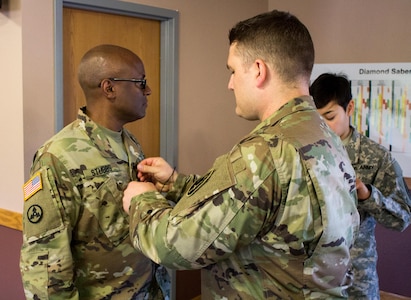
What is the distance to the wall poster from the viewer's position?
3.04m

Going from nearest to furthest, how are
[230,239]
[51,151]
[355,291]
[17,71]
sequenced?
1. [230,239]
2. [51,151]
3. [355,291]
4. [17,71]

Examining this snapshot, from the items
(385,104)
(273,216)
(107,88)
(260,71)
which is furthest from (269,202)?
(385,104)

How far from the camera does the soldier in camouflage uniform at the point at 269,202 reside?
3.32 feet

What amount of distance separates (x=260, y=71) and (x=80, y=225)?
0.78 meters

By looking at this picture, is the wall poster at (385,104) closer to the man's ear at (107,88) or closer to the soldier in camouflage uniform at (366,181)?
the soldier in camouflage uniform at (366,181)

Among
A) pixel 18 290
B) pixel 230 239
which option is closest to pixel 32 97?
pixel 18 290

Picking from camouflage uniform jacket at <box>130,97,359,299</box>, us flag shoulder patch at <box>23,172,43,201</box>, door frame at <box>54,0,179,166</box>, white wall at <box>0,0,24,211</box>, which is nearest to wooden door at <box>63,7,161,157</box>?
door frame at <box>54,0,179,166</box>

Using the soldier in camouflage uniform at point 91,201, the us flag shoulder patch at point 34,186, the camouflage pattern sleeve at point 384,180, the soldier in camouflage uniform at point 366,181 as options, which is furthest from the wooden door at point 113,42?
the camouflage pattern sleeve at point 384,180

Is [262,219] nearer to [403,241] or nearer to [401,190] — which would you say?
[401,190]

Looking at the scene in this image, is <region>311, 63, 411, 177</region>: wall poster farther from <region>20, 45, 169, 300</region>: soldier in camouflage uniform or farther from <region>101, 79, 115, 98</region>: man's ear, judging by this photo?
<region>101, 79, 115, 98</region>: man's ear

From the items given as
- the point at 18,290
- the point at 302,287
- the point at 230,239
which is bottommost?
the point at 18,290

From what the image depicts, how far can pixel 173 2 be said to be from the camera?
305 cm

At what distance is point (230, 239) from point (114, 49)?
2.91ft

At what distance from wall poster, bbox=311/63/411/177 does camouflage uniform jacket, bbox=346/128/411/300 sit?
4.14 ft
